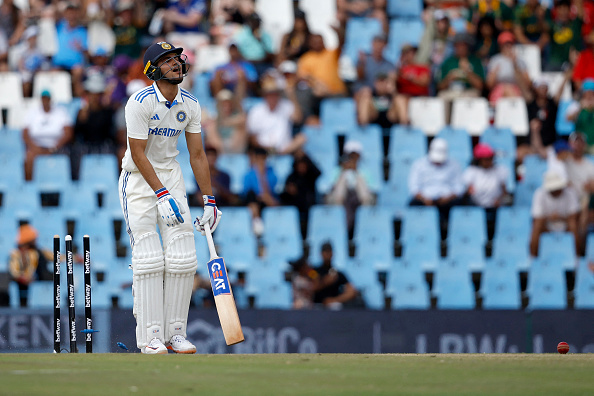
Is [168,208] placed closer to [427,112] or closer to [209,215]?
[209,215]

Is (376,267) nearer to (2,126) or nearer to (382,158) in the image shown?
(382,158)

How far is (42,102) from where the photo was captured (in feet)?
45.5

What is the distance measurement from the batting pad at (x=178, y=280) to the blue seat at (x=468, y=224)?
230 inches

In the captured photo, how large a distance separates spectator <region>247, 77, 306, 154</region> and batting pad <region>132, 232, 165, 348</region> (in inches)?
249

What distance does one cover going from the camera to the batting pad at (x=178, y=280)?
24.4 feet

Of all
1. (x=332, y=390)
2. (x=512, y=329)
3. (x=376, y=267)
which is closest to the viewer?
(x=332, y=390)

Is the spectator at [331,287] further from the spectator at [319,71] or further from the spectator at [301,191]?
the spectator at [319,71]

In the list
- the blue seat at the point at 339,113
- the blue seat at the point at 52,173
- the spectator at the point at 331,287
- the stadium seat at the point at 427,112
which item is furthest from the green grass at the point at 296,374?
the stadium seat at the point at 427,112

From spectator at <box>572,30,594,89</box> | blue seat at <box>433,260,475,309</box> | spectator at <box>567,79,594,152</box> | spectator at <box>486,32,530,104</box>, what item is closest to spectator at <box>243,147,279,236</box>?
blue seat at <box>433,260,475,309</box>

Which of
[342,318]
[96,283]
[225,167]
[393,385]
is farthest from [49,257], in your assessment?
[393,385]

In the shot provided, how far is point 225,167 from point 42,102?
269 cm

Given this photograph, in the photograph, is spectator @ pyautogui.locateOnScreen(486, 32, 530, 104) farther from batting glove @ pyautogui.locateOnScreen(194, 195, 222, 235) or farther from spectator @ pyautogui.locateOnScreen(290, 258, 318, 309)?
batting glove @ pyautogui.locateOnScreen(194, 195, 222, 235)

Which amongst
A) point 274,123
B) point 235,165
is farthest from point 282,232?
point 274,123

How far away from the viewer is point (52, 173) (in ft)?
44.5
